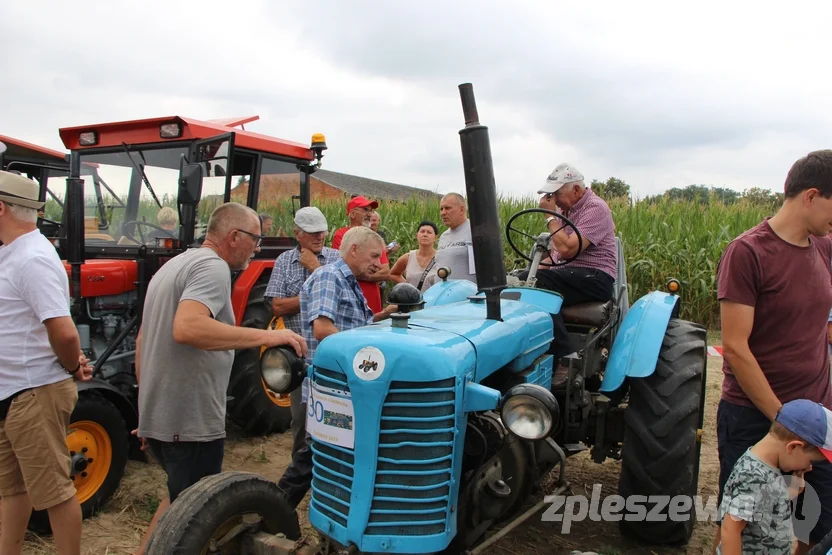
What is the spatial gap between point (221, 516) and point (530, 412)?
103cm

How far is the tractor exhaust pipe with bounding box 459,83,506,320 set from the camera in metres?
2.38

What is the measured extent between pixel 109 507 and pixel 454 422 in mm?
2411

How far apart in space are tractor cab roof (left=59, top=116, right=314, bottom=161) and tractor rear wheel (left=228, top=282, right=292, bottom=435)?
40.7 inches

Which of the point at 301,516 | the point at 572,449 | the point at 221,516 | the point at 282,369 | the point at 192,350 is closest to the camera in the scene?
the point at 221,516

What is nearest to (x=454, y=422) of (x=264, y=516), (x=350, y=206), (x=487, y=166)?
(x=264, y=516)

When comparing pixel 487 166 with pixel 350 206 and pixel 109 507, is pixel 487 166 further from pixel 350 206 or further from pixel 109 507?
pixel 350 206

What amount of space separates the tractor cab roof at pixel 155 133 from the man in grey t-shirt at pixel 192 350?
178 centimetres

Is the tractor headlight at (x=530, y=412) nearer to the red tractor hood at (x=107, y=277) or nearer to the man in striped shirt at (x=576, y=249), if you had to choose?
the man in striped shirt at (x=576, y=249)

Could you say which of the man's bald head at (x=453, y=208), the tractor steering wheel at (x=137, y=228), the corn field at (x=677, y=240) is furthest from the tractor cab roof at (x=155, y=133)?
the corn field at (x=677, y=240)

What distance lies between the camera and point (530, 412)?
1.99 meters

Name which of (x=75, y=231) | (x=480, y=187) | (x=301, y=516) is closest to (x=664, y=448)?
(x=480, y=187)

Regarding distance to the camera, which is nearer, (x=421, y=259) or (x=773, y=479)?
(x=773, y=479)

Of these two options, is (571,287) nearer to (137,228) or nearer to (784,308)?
(784,308)

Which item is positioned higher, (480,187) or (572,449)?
(480,187)
